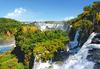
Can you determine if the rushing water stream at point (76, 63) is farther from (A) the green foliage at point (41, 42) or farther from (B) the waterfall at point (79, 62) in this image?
(A) the green foliage at point (41, 42)

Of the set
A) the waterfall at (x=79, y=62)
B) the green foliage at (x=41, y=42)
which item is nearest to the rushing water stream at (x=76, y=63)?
the waterfall at (x=79, y=62)

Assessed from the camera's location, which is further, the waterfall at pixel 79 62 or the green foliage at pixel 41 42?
the green foliage at pixel 41 42

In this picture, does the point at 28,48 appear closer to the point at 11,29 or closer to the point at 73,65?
the point at 73,65

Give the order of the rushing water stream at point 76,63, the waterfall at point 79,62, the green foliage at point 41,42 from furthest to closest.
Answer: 1. the green foliage at point 41,42
2. the rushing water stream at point 76,63
3. the waterfall at point 79,62

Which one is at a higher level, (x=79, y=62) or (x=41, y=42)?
(x=41, y=42)

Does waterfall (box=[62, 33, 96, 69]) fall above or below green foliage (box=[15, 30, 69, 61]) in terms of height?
below

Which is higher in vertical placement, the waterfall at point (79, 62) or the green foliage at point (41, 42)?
the green foliage at point (41, 42)

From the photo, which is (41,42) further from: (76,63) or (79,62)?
(79,62)

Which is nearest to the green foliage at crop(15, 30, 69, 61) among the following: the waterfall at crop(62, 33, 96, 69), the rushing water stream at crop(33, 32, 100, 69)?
the rushing water stream at crop(33, 32, 100, 69)

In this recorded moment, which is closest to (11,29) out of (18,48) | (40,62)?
(18,48)

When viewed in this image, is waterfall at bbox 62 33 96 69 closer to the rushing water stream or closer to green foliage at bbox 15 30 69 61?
the rushing water stream

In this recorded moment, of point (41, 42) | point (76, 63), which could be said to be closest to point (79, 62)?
point (76, 63)
